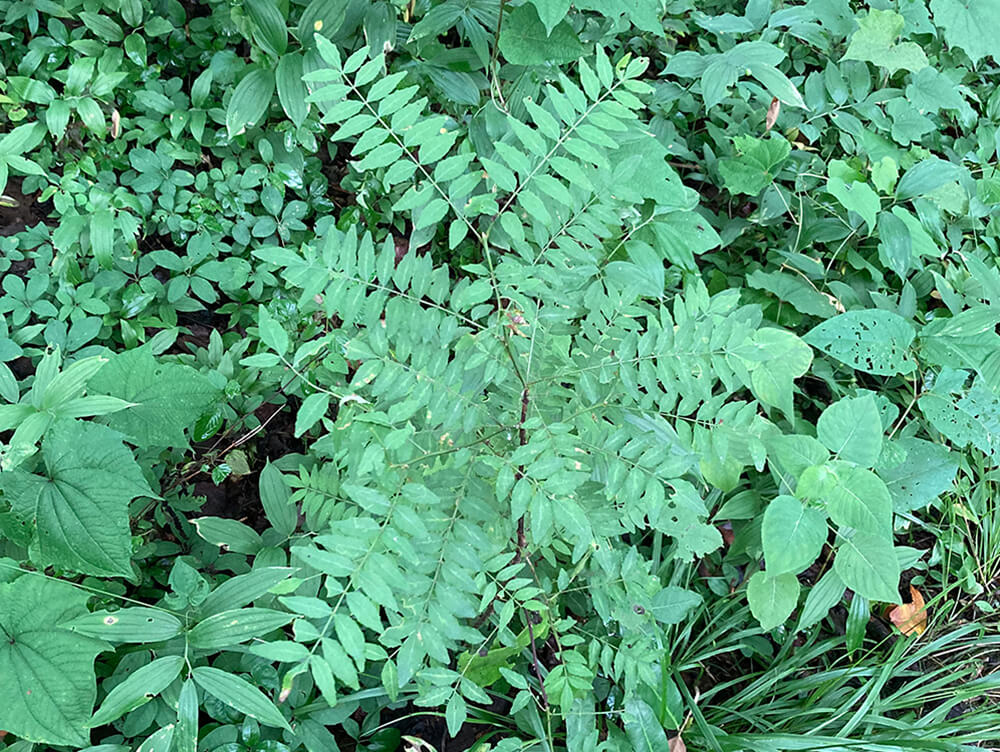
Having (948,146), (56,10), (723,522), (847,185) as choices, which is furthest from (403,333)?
(948,146)

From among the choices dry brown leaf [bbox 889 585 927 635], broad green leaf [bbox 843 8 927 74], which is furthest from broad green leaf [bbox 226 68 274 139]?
dry brown leaf [bbox 889 585 927 635]

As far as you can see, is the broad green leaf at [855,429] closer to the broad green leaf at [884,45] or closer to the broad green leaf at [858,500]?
the broad green leaf at [858,500]

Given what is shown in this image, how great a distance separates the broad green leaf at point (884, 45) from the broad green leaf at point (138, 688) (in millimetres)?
2410

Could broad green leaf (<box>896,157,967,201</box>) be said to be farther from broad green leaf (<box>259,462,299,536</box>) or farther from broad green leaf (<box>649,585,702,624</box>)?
broad green leaf (<box>259,462,299,536</box>)

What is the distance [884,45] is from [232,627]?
240cm

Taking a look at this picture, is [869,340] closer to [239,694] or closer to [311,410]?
[311,410]

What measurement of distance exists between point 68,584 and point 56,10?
172 cm

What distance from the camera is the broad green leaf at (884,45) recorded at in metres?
2.16

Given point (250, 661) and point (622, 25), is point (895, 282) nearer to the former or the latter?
point (622, 25)

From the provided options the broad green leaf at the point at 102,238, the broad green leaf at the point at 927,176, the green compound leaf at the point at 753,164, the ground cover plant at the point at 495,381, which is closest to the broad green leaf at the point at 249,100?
the ground cover plant at the point at 495,381

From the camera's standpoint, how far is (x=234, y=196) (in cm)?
206

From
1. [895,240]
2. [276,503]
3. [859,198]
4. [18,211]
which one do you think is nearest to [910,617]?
[895,240]

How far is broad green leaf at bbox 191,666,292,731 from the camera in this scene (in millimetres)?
1219

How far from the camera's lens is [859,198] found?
1943 millimetres
